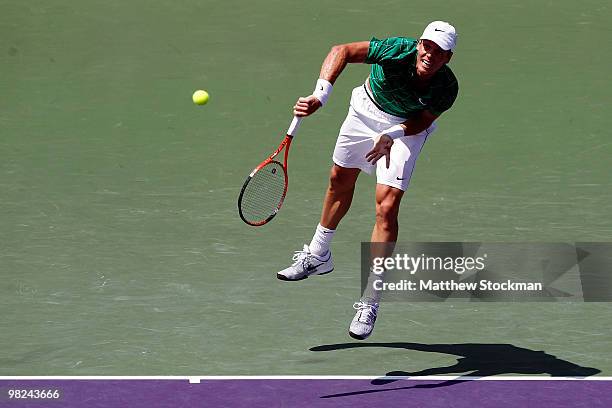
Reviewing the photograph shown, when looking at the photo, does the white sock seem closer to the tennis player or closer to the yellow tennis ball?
the tennis player

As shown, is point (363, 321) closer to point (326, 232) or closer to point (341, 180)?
point (326, 232)

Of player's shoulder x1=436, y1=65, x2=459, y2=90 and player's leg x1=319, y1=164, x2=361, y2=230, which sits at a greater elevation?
player's shoulder x1=436, y1=65, x2=459, y2=90

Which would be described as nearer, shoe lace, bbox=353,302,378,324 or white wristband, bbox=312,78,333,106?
white wristband, bbox=312,78,333,106

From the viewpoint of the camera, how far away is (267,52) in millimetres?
18828

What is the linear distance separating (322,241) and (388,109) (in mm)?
1379

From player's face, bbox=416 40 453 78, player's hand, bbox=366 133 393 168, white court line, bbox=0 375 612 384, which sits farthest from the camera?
player's hand, bbox=366 133 393 168

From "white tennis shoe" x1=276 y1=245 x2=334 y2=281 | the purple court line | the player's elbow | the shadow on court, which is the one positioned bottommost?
the purple court line

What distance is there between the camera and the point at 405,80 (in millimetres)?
11797

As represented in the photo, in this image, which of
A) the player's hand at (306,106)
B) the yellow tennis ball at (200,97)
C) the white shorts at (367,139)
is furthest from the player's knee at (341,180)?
the yellow tennis ball at (200,97)

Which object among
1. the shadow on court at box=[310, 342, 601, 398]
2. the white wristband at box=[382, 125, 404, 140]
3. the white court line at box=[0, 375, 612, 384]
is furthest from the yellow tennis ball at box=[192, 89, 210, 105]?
the white court line at box=[0, 375, 612, 384]

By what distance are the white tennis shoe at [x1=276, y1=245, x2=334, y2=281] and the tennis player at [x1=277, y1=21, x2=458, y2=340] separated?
0.47 m

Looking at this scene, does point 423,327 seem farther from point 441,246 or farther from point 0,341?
point 0,341

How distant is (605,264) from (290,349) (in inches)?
138

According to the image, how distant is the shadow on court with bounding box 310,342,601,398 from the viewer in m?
11.0
